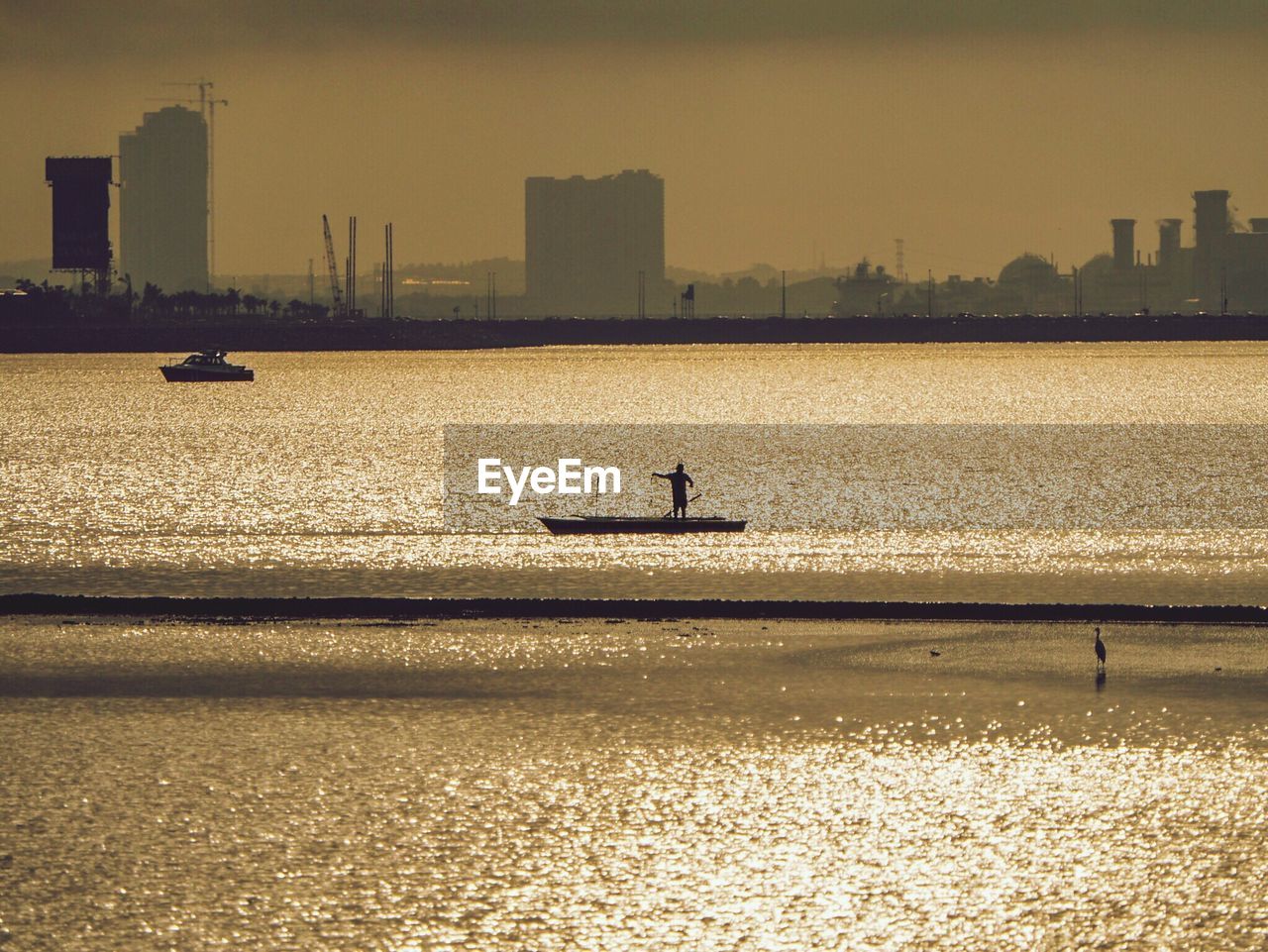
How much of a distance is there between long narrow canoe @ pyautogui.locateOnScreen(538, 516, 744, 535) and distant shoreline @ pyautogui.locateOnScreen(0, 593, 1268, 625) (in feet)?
48.2

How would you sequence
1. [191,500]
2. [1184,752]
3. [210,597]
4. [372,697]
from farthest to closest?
[191,500] → [210,597] → [372,697] → [1184,752]

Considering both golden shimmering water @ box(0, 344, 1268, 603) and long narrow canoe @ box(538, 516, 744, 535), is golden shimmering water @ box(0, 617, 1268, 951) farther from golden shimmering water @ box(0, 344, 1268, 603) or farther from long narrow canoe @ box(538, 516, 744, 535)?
long narrow canoe @ box(538, 516, 744, 535)

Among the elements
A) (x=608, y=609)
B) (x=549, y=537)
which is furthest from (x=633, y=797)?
(x=549, y=537)

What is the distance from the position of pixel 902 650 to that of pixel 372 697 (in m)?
6.42

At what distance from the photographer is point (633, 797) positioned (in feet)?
43.8

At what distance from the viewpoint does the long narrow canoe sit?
39.1 metres

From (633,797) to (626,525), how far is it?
25846mm

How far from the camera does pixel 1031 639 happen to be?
71.1 feet

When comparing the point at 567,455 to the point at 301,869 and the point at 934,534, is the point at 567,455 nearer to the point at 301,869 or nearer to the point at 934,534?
the point at 934,534

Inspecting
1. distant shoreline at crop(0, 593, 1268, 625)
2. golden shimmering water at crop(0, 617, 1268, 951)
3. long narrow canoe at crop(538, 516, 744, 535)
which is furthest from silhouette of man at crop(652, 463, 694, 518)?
golden shimmering water at crop(0, 617, 1268, 951)

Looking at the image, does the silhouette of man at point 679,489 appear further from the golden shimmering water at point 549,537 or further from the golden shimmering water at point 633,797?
the golden shimmering water at point 633,797

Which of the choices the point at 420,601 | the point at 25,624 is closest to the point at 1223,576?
the point at 420,601

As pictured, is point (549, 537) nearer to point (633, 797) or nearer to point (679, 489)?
point (679, 489)

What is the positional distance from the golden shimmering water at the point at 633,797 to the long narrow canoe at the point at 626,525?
18.1 m
